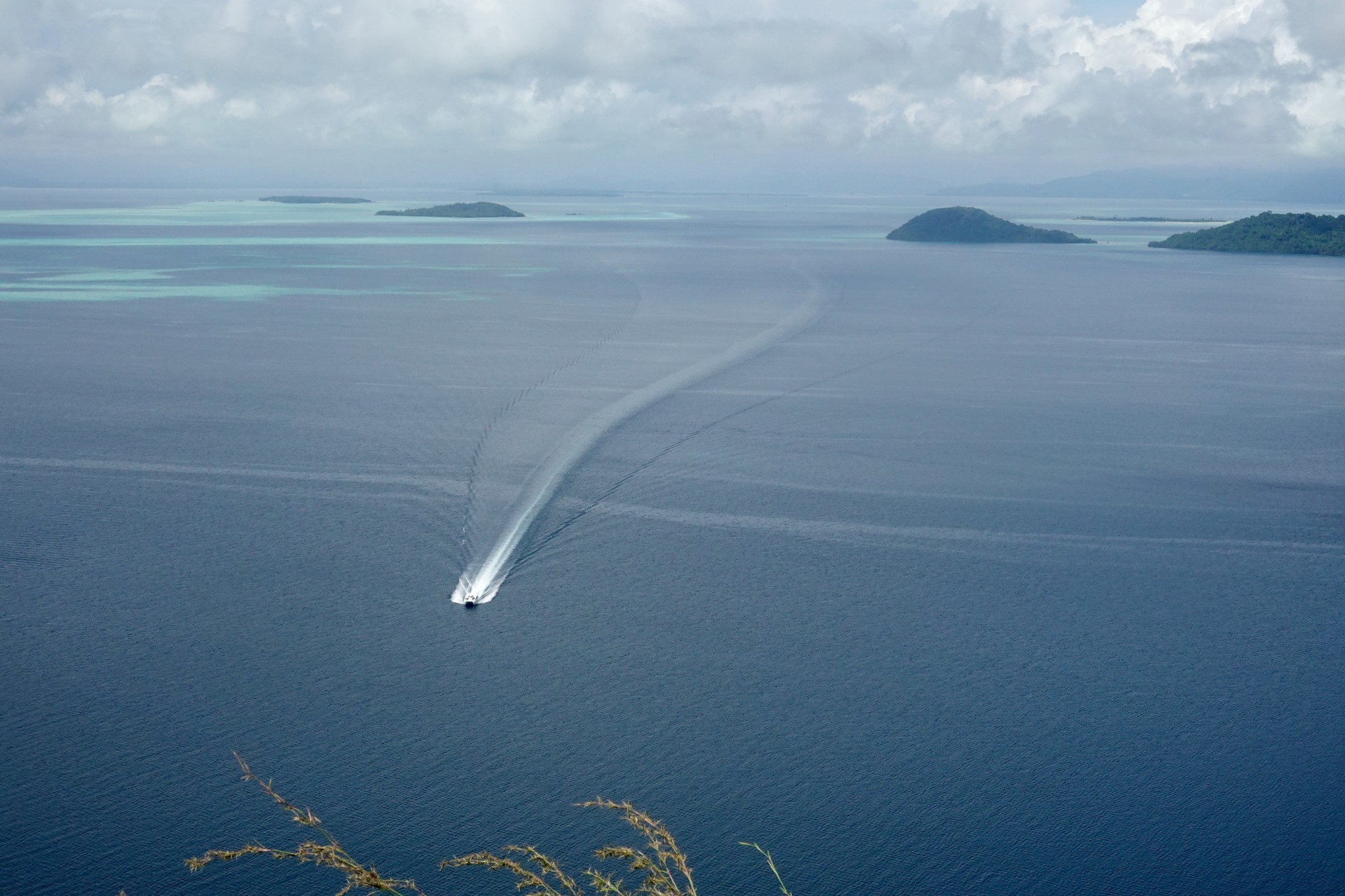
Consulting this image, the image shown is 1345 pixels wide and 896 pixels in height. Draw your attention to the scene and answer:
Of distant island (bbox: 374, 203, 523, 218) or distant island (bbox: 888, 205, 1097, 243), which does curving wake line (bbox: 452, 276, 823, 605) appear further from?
distant island (bbox: 374, 203, 523, 218)

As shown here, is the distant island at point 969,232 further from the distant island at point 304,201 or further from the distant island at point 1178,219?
the distant island at point 304,201

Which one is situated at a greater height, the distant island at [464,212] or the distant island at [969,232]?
the distant island at [464,212]

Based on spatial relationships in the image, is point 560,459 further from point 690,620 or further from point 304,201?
point 304,201

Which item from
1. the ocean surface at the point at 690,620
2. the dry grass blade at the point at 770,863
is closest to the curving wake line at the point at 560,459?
the ocean surface at the point at 690,620

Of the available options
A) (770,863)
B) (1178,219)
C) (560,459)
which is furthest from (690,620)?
(1178,219)

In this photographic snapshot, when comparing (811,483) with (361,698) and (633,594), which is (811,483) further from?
(361,698)

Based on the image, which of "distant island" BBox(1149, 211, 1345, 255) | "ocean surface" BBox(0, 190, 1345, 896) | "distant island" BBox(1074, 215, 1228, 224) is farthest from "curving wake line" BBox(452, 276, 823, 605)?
"distant island" BBox(1074, 215, 1228, 224)
